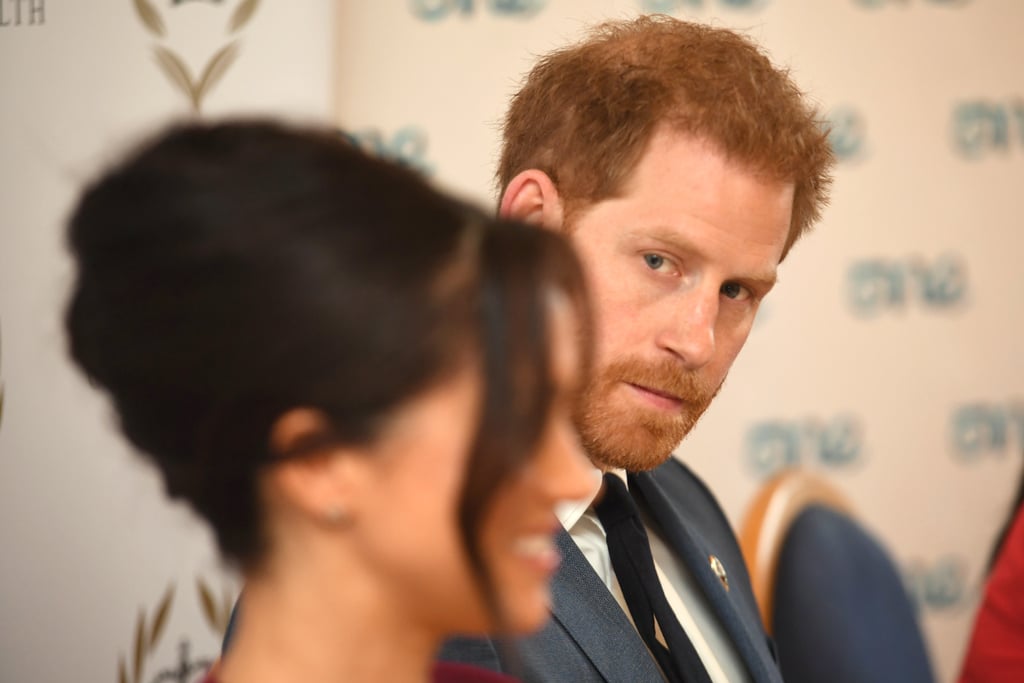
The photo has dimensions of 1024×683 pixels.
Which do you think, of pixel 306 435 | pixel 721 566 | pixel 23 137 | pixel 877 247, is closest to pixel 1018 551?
pixel 721 566

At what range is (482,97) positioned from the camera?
2102mm

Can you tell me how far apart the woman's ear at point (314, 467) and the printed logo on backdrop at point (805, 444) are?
1.89 m

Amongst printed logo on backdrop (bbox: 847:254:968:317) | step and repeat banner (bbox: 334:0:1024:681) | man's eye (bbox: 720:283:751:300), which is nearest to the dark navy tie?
man's eye (bbox: 720:283:751:300)

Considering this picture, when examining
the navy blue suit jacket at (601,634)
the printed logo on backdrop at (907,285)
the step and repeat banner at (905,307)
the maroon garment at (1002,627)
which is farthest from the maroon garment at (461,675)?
the printed logo on backdrop at (907,285)

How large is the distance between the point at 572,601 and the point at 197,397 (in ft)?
1.66

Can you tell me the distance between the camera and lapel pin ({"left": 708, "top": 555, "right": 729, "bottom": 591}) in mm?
1221

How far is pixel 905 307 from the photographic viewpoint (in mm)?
2424

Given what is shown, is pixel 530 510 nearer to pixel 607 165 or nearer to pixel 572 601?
pixel 572 601

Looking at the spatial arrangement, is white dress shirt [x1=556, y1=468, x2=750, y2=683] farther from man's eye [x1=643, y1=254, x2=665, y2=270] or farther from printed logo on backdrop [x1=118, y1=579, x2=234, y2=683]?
printed logo on backdrop [x1=118, y1=579, x2=234, y2=683]

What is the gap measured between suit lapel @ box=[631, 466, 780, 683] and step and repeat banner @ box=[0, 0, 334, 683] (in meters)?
0.76

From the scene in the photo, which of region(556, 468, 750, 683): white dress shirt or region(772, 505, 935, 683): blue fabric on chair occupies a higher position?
region(556, 468, 750, 683): white dress shirt

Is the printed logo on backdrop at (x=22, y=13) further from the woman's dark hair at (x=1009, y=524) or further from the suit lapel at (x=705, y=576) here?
the woman's dark hair at (x=1009, y=524)

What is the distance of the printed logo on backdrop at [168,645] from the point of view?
1670 mm

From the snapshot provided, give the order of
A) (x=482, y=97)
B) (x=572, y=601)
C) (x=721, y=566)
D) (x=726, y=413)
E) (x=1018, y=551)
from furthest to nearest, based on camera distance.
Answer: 1. (x=726, y=413)
2. (x=482, y=97)
3. (x=1018, y=551)
4. (x=721, y=566)
5. (x=572, y=601)
